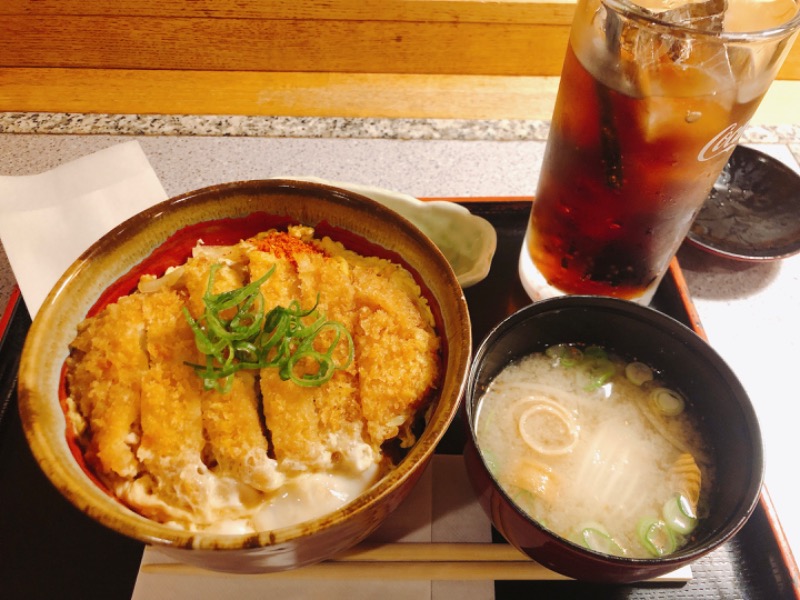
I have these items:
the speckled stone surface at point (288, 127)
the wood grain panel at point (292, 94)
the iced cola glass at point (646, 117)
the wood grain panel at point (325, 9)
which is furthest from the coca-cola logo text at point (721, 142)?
the wood grain panel at point (325, 9)

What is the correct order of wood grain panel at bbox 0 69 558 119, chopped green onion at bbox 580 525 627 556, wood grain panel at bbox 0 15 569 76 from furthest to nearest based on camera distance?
wood grain panel at bbox 0 15 569 76
wood grain panel at bbox 0 69 558 119
chopped green onion at bbox 580 525 627 556

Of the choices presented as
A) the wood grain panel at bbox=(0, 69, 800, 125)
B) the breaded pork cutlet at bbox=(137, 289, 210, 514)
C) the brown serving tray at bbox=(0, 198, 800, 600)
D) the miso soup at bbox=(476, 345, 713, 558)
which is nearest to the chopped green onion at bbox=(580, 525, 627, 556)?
the miso soup at bbox=(476, 345, 713, 558)

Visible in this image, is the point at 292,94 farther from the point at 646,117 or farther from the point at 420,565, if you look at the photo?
the point at 420,565

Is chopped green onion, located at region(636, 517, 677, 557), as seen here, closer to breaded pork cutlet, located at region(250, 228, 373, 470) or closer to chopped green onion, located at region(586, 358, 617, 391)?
chopped green onion, located at region(586, 358, 617, 391)

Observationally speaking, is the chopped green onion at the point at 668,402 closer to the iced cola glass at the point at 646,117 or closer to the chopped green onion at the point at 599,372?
the chopped green onion at the point at 599,372

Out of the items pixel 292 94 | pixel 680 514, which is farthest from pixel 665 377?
pixel 292 94

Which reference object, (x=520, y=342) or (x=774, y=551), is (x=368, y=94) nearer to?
(x=520, y=342)

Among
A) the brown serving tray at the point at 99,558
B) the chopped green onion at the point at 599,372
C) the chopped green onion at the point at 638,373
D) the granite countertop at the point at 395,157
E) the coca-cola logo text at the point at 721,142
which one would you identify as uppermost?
the coca-cola logo text at the point at 721,142

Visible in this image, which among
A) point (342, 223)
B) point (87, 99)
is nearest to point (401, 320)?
point (342, 223)
